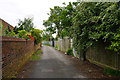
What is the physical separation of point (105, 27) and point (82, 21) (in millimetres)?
1496

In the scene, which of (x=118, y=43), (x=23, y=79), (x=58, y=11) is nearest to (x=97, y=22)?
(x=118, y=43)

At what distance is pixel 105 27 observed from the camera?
523 cm

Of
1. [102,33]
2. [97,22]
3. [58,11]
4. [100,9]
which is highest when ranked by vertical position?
[58,11]

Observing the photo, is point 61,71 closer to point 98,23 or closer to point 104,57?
point 104,57

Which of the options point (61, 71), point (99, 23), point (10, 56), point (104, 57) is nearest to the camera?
point (10, 56)

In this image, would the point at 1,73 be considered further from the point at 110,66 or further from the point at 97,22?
the point at 110,66

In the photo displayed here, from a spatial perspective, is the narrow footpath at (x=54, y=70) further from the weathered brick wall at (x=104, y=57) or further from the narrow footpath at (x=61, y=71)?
the weathered brick wall at (x=104, y=57)

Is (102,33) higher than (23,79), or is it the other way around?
(102,33)

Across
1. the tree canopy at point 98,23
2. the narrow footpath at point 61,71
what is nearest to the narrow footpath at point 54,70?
the narrow footpath at point 61,71

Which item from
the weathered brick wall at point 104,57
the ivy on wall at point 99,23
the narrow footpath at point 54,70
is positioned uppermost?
the ivy on wall at point 99,23

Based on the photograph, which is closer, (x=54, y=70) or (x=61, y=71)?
(x=61, y=71)

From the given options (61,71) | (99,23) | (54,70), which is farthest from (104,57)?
(54,70)

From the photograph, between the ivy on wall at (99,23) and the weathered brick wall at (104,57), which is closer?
the ivy on wall at (99,23)

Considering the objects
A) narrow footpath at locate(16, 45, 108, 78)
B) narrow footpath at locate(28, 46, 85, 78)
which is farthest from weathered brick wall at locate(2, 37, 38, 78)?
narrow footpath at locate(28, 46, 85, 78)
